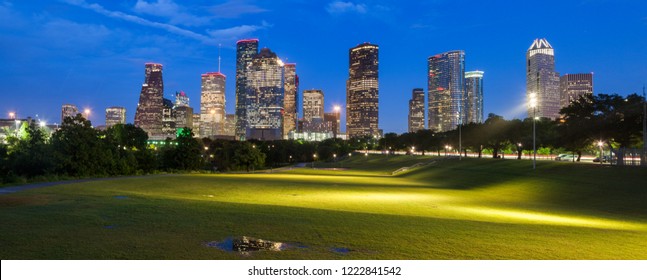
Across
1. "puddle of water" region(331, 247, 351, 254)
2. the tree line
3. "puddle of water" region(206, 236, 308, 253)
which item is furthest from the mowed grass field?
the tree line

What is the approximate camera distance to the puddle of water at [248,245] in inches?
453

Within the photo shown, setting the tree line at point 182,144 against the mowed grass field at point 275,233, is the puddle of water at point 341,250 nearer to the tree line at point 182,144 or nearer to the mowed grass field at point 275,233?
the mowed grass field at point 275,233

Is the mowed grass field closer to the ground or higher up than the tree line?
closer to the ground

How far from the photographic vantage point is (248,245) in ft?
39.1

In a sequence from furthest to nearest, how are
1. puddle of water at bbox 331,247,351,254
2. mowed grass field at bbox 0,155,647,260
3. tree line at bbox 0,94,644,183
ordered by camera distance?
1. tree line at bbox 0,94,644,183
2. puddle of water at bbox 331,247,351,254
3. mowed grass field at bbox 0,155,647,260

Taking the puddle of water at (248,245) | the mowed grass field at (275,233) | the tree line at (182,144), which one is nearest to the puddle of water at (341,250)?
the mowed grass field at (275,233)

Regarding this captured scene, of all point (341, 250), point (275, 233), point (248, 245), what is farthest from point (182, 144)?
point (341, 250)

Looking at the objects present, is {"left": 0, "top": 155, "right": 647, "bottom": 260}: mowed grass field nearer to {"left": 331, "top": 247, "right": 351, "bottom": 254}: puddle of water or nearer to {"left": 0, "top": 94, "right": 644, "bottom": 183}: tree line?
{"left": 331, "top": 247, "right": 351, "bottom": 254}: puddle of water

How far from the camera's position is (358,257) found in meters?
11.0

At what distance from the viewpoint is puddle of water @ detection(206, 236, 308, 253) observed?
11.5 metres

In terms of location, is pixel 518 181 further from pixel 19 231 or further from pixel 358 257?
pixel 19 231

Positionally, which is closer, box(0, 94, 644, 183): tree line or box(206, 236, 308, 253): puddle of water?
box(206, 236, 308, 253): puddle of water

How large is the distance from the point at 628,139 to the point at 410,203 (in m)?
43.1

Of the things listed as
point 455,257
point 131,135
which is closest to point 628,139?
point 455,257
